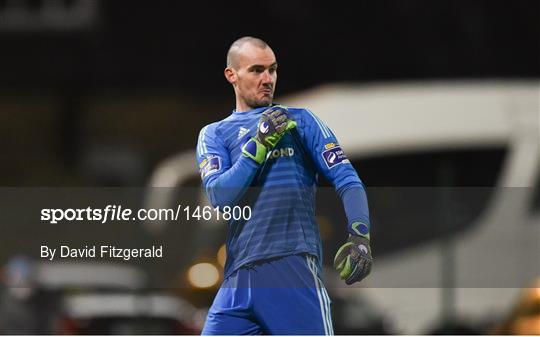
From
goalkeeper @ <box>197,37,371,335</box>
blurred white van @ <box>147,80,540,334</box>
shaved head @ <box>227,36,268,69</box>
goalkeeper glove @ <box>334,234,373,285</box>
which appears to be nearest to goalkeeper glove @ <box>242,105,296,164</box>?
goalkeeper @ <box>197,37,371,335</box>

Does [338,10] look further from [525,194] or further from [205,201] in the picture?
[205,201]

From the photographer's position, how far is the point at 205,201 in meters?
6.33

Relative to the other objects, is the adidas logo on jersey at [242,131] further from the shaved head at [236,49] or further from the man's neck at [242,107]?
the shaved head at [236,49]

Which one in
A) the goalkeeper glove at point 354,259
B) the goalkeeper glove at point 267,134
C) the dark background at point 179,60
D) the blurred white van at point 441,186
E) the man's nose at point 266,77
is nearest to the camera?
the goalkeeper glove at point 267,134

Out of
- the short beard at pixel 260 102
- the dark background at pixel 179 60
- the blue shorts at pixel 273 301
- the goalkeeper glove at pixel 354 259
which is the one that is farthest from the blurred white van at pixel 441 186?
the short beard at pixel 260 102

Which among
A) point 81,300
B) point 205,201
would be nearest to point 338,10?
point 81,300

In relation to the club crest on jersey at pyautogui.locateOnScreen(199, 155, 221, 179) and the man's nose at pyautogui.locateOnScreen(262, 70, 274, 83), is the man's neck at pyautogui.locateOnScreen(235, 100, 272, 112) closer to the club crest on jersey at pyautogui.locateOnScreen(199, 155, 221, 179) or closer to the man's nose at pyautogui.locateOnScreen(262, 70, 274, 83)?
the man's nose at pyautogui.locateOnScreen(262, 70, 274, 83)

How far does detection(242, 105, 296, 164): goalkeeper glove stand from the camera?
16.7 ft

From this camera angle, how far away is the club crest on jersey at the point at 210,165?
A: 5.21 metres

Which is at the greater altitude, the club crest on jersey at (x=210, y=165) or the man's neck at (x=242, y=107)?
the man's neck at (x=242, y=107)

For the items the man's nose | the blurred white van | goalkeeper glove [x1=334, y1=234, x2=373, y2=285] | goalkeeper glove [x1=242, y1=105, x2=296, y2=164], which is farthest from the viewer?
the blurred white van

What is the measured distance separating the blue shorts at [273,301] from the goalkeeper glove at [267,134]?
49 cm

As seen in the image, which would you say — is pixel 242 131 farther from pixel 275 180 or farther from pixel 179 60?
pixel 179 60

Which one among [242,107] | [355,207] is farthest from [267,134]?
[355,207]
